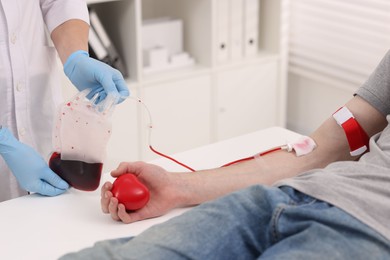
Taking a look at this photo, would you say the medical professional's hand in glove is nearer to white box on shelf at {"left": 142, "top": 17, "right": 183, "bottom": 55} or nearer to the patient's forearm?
the patient's forearm

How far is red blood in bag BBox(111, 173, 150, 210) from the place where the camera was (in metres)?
1.36

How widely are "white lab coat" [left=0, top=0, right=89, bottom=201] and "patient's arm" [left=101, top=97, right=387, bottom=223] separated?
0.37 metres

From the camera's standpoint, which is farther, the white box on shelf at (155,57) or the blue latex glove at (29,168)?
the white box on shelf at (155,57)

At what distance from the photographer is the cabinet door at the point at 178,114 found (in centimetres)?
280

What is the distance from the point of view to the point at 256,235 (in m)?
1.20

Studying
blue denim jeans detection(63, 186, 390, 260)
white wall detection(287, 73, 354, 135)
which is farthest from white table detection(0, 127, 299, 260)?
white wall detection(287, 73, 354, 135)

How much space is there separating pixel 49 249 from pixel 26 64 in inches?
21.5

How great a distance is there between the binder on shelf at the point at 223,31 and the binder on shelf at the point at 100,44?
0.49 m

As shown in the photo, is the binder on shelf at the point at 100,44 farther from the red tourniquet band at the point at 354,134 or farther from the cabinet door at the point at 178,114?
the red tourniquet band at the point at 354,134

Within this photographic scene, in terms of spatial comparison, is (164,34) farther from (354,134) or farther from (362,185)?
(362,185)

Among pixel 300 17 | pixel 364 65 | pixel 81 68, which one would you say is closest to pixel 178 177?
pixel 81 68

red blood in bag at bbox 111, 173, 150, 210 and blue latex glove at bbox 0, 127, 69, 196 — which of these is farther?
blue latex glove at bbox 0, 127, 69, 196

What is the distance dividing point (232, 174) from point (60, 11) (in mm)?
638

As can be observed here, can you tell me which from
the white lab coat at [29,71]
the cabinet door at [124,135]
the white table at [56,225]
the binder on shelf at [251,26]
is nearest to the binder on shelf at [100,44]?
the cabinet door at [124,135]
